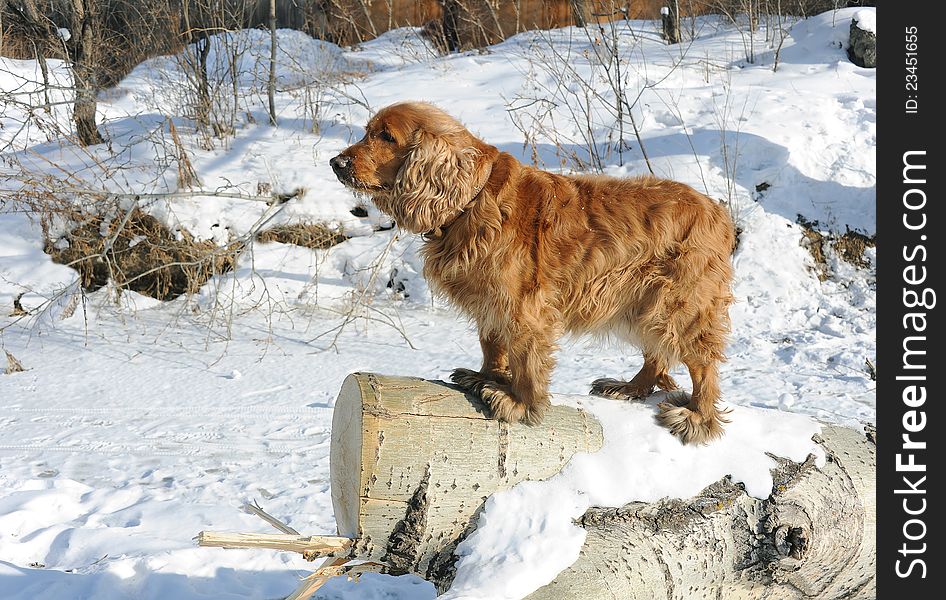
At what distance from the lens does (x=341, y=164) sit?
3084 millimetres

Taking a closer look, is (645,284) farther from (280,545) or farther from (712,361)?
(280,545)

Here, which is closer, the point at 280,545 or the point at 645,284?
the point at 280,545

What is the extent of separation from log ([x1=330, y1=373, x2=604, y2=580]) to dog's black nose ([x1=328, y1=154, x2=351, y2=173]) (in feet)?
2.54

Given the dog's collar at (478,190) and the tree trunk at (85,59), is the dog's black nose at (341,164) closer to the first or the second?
the dog's collar at (478,190)

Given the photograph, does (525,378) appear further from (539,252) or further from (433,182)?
(433,182)

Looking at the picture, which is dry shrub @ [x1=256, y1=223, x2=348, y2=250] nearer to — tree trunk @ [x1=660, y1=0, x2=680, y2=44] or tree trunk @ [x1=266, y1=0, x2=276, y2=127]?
tree trunk @ [x1=266, y1=0, x2=276, y2=127]

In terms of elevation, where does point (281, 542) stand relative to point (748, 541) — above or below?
above

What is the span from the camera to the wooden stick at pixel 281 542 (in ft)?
8.36

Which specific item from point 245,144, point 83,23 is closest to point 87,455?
point 245,144

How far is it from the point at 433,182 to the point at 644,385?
4.37ft

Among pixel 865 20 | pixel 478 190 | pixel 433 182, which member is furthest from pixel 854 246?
pixel 433 182

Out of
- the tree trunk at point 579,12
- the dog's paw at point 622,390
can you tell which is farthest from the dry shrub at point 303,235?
the dog's paw at point 622,390

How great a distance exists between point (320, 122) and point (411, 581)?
7.54m

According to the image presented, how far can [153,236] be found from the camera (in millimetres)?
8500
